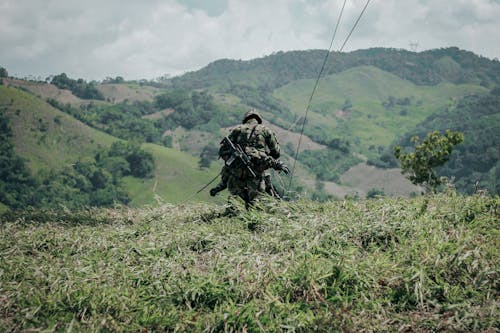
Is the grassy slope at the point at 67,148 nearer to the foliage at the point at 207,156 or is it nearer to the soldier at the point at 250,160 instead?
the foliage at the point at 207,156

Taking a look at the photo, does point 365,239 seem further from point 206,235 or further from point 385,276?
point 206,235

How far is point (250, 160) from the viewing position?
1234 cm

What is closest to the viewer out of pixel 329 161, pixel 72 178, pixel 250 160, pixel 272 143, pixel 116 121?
pixel 250 160

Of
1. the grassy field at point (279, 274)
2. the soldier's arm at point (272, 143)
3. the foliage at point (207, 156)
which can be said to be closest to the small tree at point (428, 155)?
the soldier's arm at point (272, 143)

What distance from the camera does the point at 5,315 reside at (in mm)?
7160

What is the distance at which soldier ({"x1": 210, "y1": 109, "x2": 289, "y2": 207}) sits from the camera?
1241 centimetres

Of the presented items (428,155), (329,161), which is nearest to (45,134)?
(329,161)

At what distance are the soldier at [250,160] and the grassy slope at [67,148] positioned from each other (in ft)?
327

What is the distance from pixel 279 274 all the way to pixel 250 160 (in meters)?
5.24

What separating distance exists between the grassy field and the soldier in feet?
Result: 5.85

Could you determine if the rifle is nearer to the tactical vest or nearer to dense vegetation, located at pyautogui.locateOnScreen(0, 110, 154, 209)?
the tactical vest

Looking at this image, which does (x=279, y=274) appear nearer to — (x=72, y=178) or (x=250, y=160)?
(x=250, y=160)

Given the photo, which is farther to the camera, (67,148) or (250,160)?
(67,148)

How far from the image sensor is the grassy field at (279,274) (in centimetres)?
659
